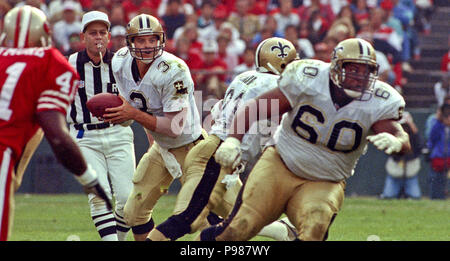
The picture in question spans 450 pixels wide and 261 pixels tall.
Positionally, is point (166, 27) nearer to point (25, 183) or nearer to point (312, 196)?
point (25, 183)

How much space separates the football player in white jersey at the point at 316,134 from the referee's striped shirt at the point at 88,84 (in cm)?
236

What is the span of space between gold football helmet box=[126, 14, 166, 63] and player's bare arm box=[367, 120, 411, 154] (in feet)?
6.72

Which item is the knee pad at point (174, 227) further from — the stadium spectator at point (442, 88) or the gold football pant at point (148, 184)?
the stadium spectator at point (442, 88)

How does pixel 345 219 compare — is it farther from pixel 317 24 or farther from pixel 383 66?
pixel 317 24

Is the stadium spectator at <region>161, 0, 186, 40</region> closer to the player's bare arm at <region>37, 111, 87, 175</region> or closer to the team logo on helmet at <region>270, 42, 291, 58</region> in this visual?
the team logo on helmet at <region>270, 42, 291, 58</region>

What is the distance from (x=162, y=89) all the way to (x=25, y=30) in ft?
6.48

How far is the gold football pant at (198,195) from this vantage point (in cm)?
615

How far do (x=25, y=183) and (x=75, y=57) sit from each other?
229 inches

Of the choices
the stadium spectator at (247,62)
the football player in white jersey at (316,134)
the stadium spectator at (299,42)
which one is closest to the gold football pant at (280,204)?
the football player in white jersey at (316,134)

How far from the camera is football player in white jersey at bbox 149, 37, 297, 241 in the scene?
6.16m

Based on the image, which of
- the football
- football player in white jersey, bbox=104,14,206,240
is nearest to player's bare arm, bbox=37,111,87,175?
the football

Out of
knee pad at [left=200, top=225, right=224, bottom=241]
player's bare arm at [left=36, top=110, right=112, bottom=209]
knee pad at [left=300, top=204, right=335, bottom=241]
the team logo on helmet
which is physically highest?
player's bare arm at [left=36, top=110, right=112, bottom=209]

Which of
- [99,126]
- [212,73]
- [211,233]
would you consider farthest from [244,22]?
[211,233]

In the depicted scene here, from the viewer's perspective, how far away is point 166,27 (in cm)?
1508
